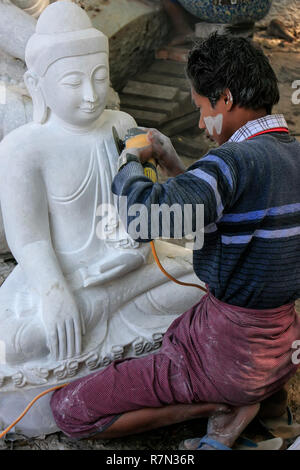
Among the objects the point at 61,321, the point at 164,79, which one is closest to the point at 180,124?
the point at 164,79

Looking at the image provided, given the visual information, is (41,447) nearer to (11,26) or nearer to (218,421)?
(218,421)

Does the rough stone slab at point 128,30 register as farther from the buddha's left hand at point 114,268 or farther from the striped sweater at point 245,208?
the striped sweater at point 245,208

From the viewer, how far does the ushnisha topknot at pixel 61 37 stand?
1.91m

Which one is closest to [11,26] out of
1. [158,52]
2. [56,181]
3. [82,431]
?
[56,181]

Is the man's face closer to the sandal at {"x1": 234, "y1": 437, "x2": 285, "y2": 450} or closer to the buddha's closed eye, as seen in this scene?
the buddha's closed eye

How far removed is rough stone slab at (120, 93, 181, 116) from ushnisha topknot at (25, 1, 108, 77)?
9.55ft

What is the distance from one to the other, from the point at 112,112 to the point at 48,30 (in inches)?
17.0

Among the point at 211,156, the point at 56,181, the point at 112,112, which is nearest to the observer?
the point at 211,156

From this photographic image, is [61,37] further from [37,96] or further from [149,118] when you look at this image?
[149,118]

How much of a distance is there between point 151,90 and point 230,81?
347 centimetres

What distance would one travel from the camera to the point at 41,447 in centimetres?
216

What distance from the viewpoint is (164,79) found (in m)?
5.23

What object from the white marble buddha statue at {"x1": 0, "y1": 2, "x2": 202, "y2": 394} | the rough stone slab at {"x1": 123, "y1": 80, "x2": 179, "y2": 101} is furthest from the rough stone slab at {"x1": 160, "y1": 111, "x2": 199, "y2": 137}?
the white marble buddha statue at {"x1": 0, "y1": 2, "x2": 202, "y2": 394}

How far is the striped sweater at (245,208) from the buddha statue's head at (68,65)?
0.45 metres
